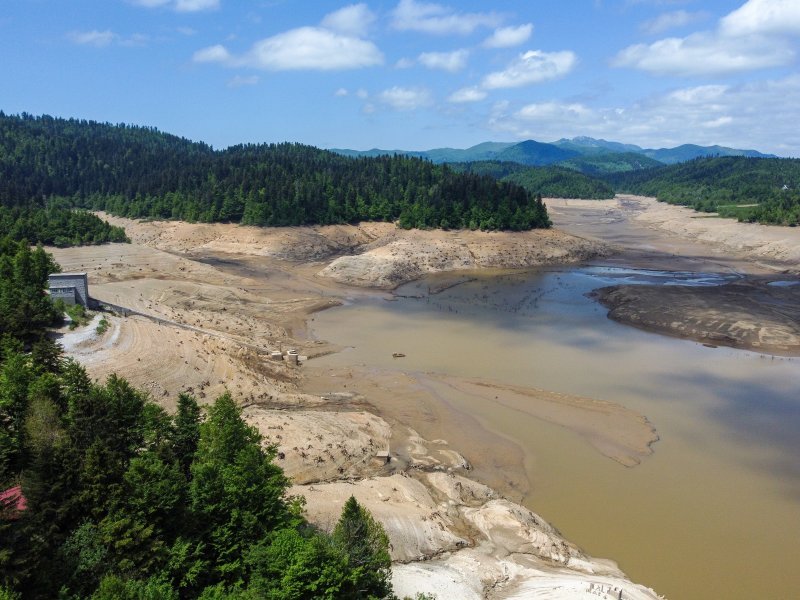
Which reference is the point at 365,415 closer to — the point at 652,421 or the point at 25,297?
the point at 652,421

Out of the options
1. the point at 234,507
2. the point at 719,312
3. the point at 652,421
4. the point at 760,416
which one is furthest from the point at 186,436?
the point at 719,312

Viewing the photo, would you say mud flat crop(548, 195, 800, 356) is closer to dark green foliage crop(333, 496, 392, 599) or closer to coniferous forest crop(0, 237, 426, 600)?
dark green foliage crop(333, 496, 392, 599)

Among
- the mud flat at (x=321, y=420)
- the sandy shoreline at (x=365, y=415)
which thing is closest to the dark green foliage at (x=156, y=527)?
the mud flat at (x=321, y=420)

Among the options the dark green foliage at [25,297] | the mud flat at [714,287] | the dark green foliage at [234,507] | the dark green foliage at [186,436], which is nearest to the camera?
the dark green foliage at [234,507]

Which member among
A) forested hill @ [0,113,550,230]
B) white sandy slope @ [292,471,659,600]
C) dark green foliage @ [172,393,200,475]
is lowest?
white sandy slope @ [292,471,659,600]

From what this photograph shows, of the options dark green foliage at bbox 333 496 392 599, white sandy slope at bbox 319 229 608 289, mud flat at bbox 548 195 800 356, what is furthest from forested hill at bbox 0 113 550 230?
dark green foliage at bbox 333 496 392 599

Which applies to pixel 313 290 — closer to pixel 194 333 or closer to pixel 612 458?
pixel 194 333

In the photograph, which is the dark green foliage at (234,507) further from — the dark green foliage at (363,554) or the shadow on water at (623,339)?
the shadow on water at (623,339)

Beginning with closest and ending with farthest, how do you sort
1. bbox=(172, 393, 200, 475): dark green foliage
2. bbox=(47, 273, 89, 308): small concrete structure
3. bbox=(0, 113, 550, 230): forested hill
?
bbox=(172, 393, 200, 475): dark green foliage, bbox=(47, 273, 89, 308): small concrete structure, bbox=(0, 113, 550, 230): forested hill
